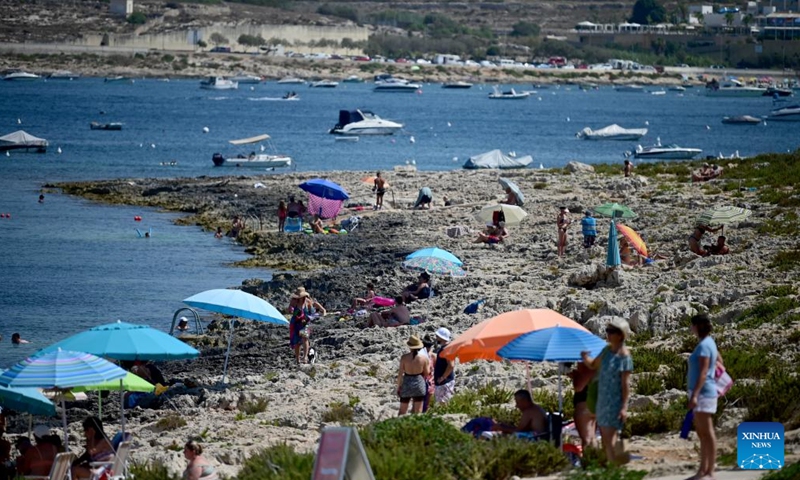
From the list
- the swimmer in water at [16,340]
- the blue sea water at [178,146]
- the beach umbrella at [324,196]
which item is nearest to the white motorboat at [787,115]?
the blue sea water at [178,146]

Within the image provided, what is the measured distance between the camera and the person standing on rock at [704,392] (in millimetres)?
10289

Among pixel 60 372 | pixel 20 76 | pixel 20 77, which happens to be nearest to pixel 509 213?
pixel 60 372

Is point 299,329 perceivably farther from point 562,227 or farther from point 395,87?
point 395,87

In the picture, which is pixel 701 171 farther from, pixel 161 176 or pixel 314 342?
pixel 161 176

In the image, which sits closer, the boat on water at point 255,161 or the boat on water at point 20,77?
the boat on water at point 255,161

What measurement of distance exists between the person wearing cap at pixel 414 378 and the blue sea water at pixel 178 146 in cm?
934

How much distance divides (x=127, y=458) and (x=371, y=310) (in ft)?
34.3

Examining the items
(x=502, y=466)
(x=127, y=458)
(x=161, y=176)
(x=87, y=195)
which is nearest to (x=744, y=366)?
(x=502, y=466)

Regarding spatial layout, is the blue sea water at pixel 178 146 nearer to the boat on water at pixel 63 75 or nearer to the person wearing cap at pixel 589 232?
the boat on water at pixel 63 75

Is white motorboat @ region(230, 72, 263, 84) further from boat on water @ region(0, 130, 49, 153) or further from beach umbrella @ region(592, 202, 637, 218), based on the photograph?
beach umbrella @ region(592, 202, 637, 218)

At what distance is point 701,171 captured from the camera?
37656 mm

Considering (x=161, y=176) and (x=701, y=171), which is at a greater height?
(x=701, y=171)

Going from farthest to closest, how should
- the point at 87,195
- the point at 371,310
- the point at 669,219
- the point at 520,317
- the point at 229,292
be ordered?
the point at 87,195
the point at 669,219
the point at 371,310
the point at 229,292
the point at 520,317

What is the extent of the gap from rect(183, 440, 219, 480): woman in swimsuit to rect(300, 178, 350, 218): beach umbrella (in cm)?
2275
